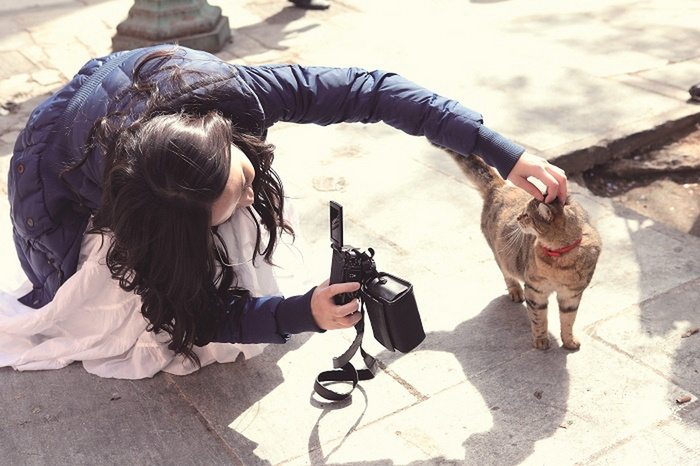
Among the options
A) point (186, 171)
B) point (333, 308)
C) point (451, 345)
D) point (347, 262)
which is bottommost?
point (451, 345)

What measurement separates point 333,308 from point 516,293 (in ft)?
3.55

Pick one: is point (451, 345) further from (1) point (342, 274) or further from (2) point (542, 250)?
(1) point (342, 274)

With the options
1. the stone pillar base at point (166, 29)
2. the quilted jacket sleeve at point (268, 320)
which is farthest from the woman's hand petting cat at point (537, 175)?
the stone pillar base at point (166, 29)

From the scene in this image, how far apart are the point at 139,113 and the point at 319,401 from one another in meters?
A: 1.03

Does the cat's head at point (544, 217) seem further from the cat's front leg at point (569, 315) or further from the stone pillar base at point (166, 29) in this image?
the stone pillar base at point (166, 29)

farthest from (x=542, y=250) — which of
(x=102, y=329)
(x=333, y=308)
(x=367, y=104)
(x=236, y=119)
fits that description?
(x=102, y=329)

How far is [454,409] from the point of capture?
245 centimetres

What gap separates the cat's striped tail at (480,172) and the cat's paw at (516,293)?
1.22 ft

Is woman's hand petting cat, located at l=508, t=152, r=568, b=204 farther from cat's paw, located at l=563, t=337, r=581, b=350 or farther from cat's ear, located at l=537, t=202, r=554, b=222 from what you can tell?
cat's paw, located at l=563, t=337, r=581, b=350

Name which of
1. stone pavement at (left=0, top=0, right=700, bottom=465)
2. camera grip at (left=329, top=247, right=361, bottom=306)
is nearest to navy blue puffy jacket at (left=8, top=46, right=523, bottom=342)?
camera grip at (left=329, top=247, right=361, bottom=306)

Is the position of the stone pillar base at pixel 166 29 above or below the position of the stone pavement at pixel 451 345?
below

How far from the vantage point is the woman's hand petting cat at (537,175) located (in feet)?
7.50

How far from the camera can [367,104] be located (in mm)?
2479

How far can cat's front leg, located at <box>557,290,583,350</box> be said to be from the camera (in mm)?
2643
